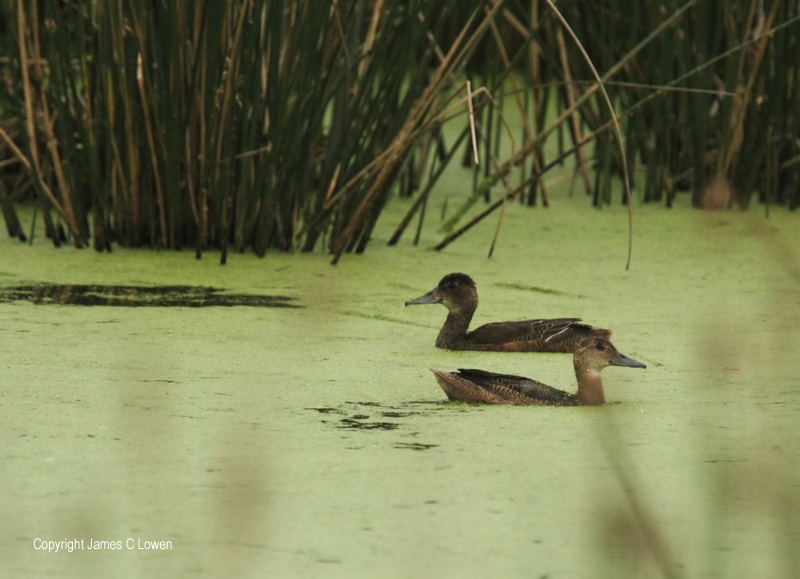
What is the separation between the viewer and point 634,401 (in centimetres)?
283

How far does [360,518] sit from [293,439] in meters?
0.46

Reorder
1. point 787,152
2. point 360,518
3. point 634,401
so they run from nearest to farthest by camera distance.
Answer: point 360,518 → point 634,401 → point 787,152

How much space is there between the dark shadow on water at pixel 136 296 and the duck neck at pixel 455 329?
1.56 ft

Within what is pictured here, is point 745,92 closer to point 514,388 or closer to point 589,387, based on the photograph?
point 589,387

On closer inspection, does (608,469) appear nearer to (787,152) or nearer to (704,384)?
(704,384)

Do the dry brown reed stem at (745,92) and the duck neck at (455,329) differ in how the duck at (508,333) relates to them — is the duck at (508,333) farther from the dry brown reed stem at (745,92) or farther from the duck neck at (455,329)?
the dry brown reed stem at (745,92)

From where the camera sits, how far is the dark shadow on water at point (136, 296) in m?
3.76

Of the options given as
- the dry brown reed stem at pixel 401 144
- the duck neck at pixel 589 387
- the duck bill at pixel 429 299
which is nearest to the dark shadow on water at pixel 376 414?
the duck neck at pixel 589 387

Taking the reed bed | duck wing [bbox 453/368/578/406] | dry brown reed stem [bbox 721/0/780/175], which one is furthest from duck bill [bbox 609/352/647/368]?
dry brown reed stem [bbox 721/0/780/175]

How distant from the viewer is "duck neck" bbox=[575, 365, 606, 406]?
2787 mm

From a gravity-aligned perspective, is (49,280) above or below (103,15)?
below

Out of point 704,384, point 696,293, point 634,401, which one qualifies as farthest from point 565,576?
point 696,293

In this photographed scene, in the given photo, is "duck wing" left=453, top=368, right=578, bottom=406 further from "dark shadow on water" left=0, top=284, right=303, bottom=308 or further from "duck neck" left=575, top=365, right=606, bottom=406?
"dark shadow on water" left=0, top=284, right=303, bottom=308

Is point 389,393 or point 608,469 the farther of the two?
point 389,393
